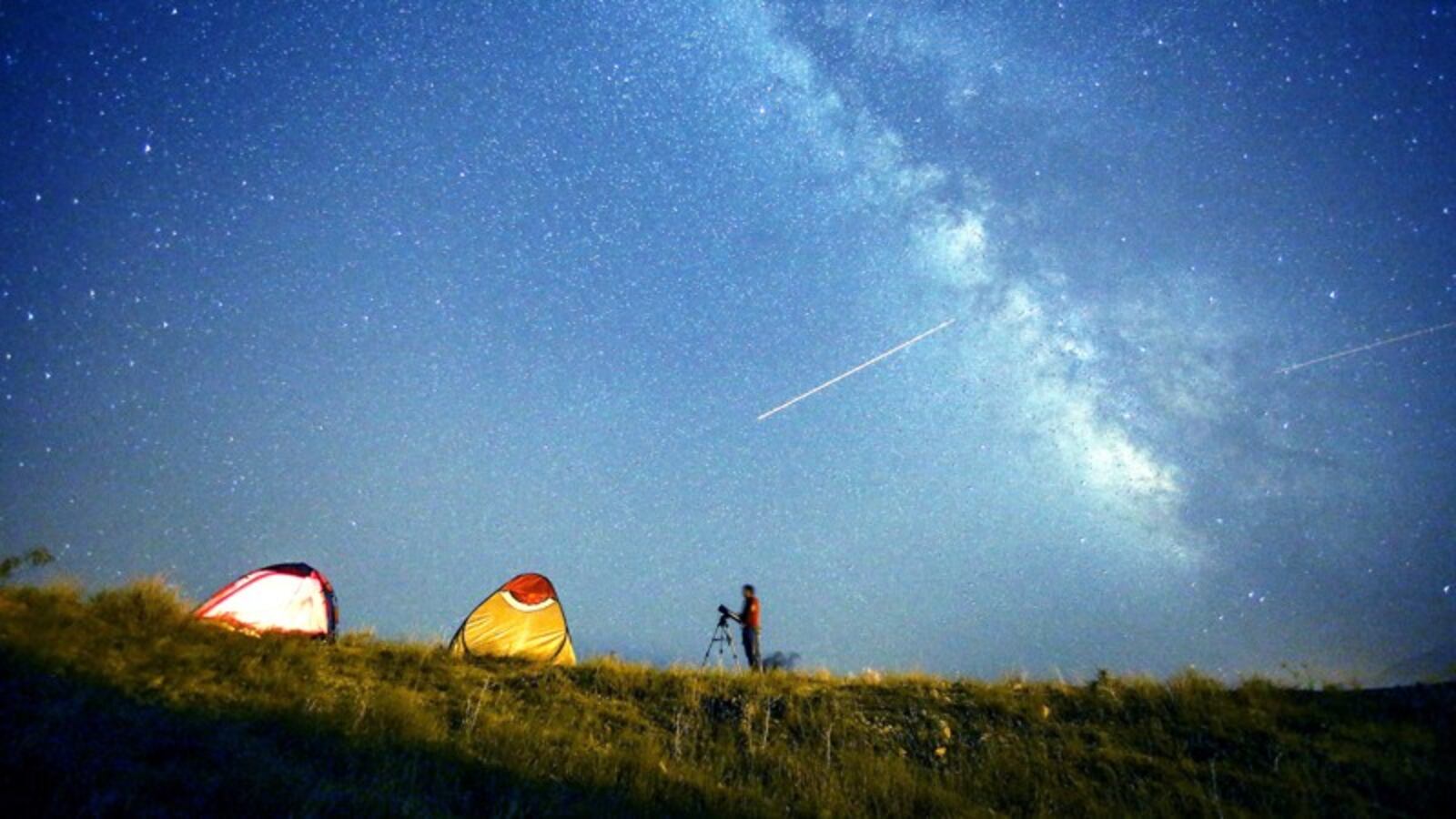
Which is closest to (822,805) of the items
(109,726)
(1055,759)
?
(1055,759)

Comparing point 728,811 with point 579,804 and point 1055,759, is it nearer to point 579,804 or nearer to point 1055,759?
point 579,804

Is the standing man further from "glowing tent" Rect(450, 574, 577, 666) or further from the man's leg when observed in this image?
"glowing tent" Rect(450, 574, 577, 666)

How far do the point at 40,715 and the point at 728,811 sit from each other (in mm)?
5421

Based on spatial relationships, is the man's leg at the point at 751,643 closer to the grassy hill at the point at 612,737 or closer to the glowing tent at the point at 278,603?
the grassy hill at the point at 612,737

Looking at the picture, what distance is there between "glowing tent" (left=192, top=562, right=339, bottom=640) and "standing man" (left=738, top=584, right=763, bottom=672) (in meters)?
8.70

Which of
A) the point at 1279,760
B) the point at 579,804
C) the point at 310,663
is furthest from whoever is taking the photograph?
the point at 310,663

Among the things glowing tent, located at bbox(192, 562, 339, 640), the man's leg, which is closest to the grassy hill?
glowing tent, located at bbox(192, 562, 339, 640)

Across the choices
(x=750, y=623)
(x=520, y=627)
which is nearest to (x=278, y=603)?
(x=520, y=627)

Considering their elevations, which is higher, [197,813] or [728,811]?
[197,813]

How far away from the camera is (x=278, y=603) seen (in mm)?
12844

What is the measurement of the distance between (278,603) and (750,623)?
31.8 feet

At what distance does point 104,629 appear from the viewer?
29.5 feet

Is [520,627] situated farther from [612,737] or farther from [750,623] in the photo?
[612,737]

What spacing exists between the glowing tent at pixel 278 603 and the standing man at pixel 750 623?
8.70 metres
